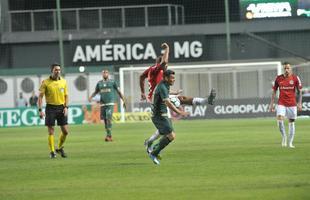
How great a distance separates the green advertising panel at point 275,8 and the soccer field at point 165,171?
83.1ft

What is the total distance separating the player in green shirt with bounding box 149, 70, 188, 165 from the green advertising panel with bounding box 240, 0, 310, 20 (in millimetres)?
33629

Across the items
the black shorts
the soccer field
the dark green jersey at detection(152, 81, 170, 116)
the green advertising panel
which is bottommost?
the soccer field

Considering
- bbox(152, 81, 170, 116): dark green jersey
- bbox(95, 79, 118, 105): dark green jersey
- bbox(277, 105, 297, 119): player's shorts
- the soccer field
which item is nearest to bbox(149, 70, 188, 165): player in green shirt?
bbox(152, 81, 170, 116): dark green jersey

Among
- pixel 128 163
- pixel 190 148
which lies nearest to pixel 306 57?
pixel 190 148

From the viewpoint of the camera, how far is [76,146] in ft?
88.3

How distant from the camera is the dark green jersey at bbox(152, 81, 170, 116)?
61.3 feet

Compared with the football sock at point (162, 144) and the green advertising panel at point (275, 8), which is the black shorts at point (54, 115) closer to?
the football sock at point (162, 144)

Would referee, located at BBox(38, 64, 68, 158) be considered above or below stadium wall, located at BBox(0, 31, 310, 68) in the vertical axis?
below

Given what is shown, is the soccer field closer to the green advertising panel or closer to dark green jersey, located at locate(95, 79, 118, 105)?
dark green jersey, located at locate(95, 79, 118, 105)

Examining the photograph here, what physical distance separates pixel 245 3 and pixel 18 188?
38.2m

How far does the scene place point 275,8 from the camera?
171 ft

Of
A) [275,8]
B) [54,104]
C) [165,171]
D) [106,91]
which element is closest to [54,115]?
[54,104]

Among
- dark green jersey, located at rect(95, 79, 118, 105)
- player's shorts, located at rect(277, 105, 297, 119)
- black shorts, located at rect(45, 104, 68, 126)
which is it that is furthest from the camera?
dark green jersey, located at rect(95, 79, 118, 105)

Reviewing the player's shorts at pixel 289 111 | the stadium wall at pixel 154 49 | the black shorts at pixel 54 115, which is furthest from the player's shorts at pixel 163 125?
the stadium wall at pixel 154 49
